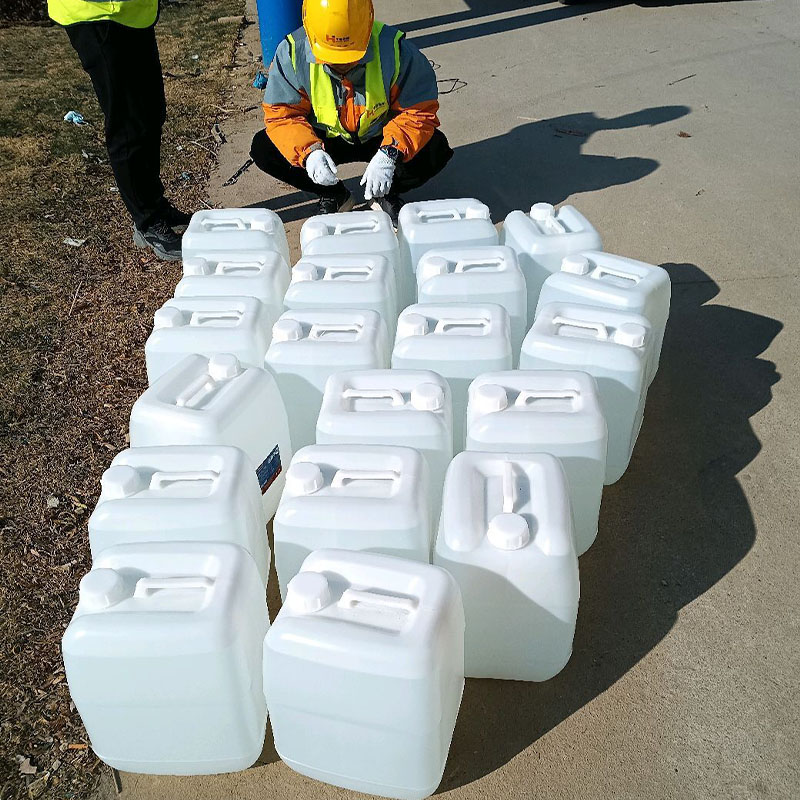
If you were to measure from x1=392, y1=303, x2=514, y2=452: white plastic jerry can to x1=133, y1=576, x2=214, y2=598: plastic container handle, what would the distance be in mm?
826

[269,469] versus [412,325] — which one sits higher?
[412,325]

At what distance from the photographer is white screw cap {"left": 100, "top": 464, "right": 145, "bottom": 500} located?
1.75 metres

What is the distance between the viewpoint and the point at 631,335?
217 cm

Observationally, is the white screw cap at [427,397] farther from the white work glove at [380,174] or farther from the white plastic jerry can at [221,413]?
the white work glove at [380,174]

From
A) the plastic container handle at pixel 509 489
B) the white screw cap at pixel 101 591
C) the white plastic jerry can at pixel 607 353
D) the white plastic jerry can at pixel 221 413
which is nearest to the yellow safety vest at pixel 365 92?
the white plastic jerry can at pixel 607 353

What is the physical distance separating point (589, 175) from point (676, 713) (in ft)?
9.85

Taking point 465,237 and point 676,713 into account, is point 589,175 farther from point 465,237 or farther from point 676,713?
point 676,713

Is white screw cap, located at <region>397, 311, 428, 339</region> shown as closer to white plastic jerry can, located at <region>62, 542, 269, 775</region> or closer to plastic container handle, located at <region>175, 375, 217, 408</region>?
plastic container handle, located at <region>175, 375, 217, 408</region>

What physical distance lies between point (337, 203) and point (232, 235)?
3.43 feet

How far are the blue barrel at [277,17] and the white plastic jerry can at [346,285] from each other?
9.73 ft

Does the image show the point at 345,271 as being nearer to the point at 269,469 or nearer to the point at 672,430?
the point at 269,469

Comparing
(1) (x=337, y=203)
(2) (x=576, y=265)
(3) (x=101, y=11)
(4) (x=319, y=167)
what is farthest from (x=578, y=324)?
(3) (x=101, y=11)

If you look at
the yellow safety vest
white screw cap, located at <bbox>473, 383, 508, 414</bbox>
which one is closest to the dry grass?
the yellow safety vest

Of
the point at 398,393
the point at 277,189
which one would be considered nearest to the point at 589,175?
the point at 277,189
